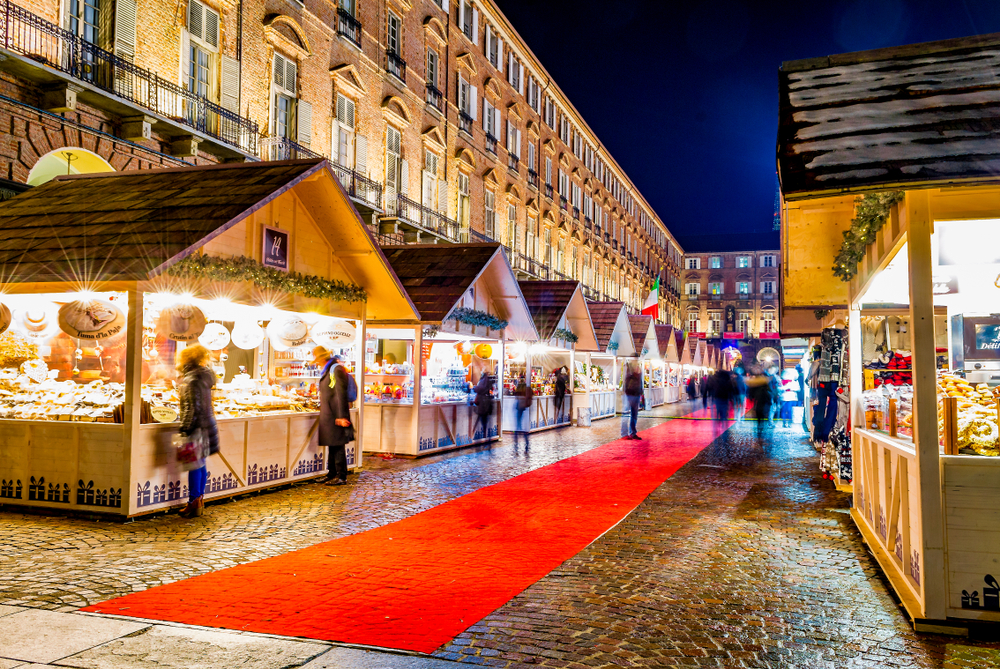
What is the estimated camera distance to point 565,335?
2091 cm

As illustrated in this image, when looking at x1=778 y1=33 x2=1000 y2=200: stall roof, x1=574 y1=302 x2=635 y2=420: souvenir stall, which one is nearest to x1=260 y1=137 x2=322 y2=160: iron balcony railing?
x1=574 y1=302 x2=635 y2=420: souvenir stall

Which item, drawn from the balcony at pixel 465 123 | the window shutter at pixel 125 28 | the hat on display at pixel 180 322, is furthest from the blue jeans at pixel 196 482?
the balcony at pixel 465 123

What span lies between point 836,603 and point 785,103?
3.57 m

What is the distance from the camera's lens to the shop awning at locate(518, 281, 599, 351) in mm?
20141

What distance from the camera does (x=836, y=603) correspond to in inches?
209

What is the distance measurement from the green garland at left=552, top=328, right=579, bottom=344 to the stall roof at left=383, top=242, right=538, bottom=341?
2.96m

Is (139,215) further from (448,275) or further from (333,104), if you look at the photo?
(333,104)

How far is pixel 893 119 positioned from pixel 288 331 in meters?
7.56

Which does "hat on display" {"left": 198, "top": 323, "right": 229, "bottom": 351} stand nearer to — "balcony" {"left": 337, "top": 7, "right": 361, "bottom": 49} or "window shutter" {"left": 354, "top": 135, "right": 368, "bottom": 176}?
"window shutter" {"left": 354, "top": 135, "right": 368, "bottom": 176}

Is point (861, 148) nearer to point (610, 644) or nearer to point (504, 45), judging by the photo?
point (610, 644)

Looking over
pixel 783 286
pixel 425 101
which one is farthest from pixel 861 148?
pixel 425 101

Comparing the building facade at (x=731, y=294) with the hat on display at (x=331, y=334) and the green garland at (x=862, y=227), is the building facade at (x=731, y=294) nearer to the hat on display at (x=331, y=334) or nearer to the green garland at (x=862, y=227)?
the hat on display at (x=331, y=334)

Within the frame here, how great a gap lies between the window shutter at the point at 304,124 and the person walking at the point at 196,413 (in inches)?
485

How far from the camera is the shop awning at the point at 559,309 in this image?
20.1 metres
